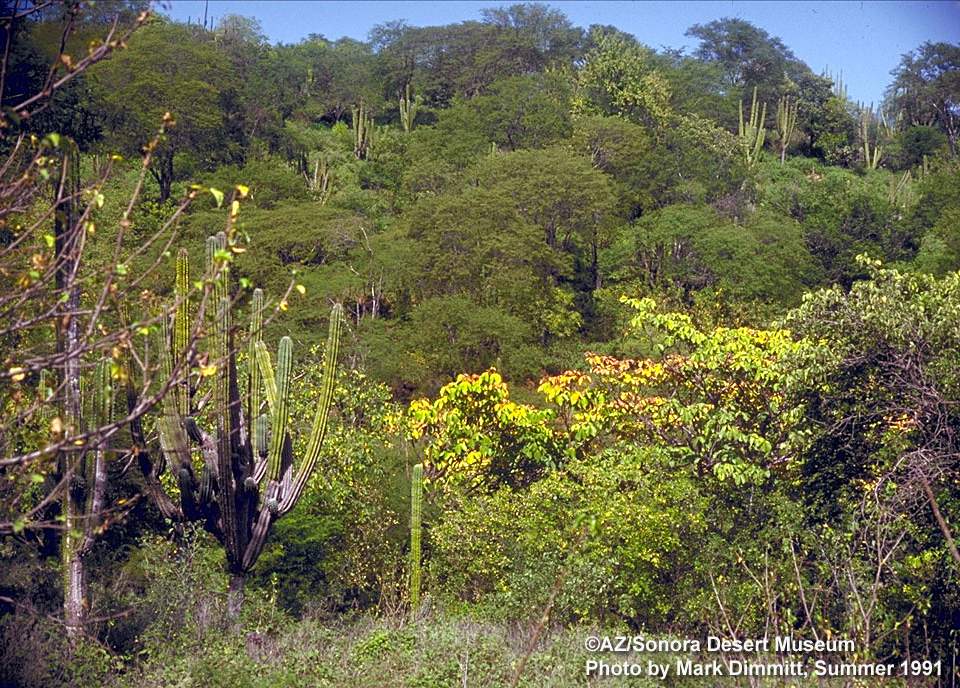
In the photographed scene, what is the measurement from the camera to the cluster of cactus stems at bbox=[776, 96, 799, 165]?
165ft

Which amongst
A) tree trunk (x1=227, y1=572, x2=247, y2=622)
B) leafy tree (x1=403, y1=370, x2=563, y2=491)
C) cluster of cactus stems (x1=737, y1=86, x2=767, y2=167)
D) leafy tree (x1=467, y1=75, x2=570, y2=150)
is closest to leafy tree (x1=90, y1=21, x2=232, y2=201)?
leafy tree (x1=467, y1=75, x2=570, y2=150)

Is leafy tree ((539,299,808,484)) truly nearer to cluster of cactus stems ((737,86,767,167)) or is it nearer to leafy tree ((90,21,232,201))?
leafy tree ((90,21,232,201))

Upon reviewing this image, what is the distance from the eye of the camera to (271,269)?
25.7 metres

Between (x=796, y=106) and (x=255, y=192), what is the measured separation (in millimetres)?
32365

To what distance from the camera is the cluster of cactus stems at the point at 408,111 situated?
48156 millimetres

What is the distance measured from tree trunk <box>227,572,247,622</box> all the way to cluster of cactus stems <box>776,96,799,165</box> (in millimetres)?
43532

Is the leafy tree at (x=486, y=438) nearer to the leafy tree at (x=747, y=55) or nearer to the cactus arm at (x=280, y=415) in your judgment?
the cactus arm at (x=280, y=415)

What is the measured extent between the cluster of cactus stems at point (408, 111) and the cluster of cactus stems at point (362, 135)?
1.43 meters

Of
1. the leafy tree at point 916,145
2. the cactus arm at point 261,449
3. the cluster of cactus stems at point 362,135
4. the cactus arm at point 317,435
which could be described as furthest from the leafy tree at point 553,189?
the leafy tree at point 916,145

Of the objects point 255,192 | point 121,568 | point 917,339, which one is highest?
point 255,192

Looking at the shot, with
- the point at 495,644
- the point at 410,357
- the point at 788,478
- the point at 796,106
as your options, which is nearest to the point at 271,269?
the point at 410,357

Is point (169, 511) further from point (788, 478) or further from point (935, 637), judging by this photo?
point (935, 637)

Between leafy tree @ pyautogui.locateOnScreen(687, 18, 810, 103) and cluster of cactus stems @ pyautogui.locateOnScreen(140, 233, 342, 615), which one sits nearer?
cluster of cactus stems @ pyautogui.locateOnScreen(140, 233, 342, 615)

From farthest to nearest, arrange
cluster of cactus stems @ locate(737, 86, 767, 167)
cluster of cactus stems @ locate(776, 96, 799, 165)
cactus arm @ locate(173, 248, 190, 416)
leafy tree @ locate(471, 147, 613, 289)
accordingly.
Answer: cluster of cactus stems @ locate(776, 96, 799, 165), cluster of cactus stems @ locate(737, 86, 767, 167), leafy tree @ locate(471, 147, 613, 289), cactus arm @ locate(173, 248, 190, 416)
